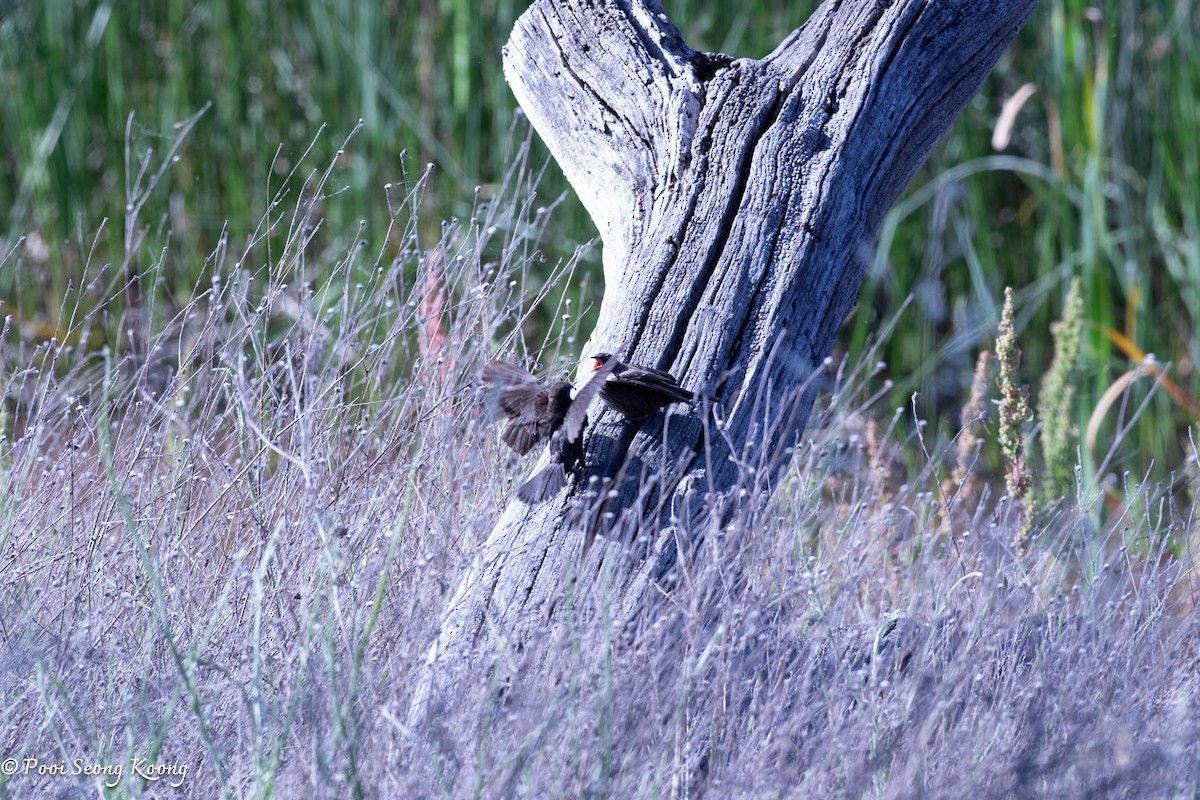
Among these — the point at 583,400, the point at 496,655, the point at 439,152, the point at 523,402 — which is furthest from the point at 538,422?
the point at 439,152

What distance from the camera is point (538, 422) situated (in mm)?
1888

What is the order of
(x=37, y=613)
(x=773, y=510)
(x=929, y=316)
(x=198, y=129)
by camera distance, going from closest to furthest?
(x=37, y=613)
(x=773, y=510)
(x=929, y=316)
(x=198, y=129)

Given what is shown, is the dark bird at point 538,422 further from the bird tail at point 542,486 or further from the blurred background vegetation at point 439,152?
the blurred background vegetation at point 439,152

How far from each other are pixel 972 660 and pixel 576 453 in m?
0.68

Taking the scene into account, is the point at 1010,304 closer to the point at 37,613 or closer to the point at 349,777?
the point at 349,777

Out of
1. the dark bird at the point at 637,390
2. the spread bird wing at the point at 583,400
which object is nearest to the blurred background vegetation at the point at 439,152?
the dark bird at the point at 637,390

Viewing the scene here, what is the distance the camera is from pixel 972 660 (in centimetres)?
168

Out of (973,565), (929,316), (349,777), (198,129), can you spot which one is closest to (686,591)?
(349,777)

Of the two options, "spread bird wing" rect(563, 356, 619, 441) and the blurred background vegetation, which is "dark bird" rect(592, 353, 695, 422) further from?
the blurred background vegetation

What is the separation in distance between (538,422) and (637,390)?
171 millimetres

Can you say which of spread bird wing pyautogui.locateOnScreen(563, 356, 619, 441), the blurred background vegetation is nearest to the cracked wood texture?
spread bird wing pyautogui.locateOnScreen(563, 356, 619, 441)

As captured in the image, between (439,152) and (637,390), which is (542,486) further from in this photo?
(439,152)

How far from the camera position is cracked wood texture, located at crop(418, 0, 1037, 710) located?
1.93 m

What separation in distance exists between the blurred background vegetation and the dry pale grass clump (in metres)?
2.31
